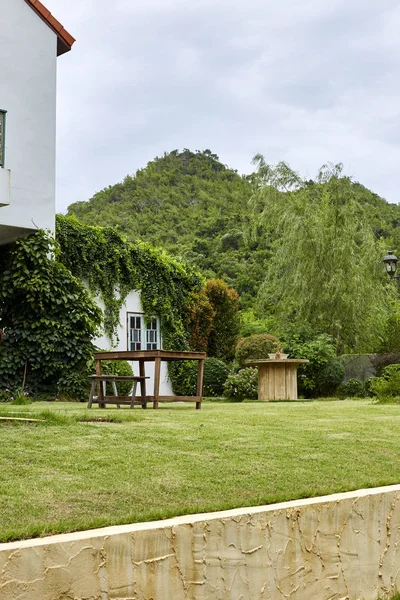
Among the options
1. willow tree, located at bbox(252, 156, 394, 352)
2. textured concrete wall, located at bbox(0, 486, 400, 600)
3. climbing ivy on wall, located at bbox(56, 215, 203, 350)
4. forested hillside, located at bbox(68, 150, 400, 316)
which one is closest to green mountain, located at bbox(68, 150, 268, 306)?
forested hillside, located at bbox(68, 150, 400, 316)

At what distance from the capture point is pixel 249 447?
5711mm

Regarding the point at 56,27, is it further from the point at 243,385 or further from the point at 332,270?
the point at 332,270

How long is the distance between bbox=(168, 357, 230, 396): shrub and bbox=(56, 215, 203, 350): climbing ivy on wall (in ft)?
1.90

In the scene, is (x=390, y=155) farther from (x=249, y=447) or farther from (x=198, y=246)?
(x=249, y=447)

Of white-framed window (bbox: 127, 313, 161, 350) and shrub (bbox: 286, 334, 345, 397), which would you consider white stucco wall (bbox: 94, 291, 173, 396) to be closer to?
white-framed window (bbox: 127, 313, 161, 350)

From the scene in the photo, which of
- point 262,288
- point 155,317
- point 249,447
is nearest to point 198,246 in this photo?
point 262,288

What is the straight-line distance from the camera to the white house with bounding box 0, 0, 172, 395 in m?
14.5

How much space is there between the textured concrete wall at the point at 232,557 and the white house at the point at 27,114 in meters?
11.2

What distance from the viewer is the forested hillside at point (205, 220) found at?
3089 centimetres

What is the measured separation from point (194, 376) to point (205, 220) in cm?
1365

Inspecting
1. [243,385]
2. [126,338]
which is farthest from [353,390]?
[126,338]

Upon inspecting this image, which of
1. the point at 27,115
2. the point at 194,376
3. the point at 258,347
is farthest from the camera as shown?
the point at 194,376

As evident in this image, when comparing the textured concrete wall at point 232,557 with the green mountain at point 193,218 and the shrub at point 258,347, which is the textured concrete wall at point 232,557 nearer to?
the shrub at point 258,347

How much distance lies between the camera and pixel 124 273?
63.0 feet
